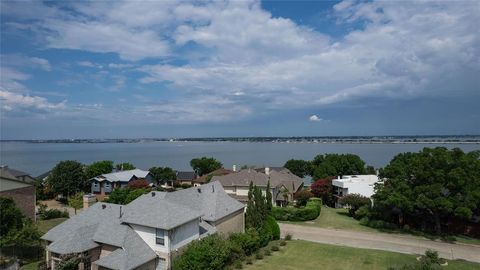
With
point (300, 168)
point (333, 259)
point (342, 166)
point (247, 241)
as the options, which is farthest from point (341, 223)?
point (300, 168)

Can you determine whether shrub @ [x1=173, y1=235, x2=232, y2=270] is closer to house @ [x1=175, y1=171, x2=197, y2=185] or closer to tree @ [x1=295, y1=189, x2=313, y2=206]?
tree @ [x1=295, y1=189, x2=313, y2=206]

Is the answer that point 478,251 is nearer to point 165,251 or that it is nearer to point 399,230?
point 399,230

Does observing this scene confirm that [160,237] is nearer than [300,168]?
Yes

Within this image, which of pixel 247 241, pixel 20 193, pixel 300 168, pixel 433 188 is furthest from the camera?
pixel 300 168

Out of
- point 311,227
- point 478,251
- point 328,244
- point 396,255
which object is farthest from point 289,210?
point 478,251

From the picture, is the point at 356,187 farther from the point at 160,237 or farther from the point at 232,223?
the point at 160,237

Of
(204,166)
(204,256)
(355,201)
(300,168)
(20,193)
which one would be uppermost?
(20,193)

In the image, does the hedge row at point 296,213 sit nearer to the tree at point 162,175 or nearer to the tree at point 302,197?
the tree at point 302,197

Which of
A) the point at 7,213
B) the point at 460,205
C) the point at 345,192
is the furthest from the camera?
the point at 345,192
